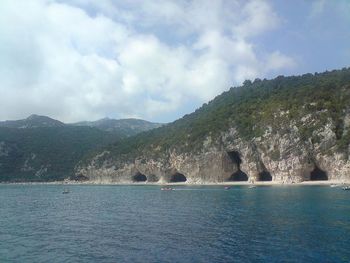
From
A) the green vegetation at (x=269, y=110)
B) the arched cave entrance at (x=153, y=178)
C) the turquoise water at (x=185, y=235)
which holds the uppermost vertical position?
the green vegetation at (x=269, y=110)

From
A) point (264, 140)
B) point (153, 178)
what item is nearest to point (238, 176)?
point (264, 140)

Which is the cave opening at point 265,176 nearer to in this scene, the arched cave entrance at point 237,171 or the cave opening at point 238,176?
the arched cave entrance at point 237,171

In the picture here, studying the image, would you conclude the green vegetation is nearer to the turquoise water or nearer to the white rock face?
the white rock face

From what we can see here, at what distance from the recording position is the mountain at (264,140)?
115 meters

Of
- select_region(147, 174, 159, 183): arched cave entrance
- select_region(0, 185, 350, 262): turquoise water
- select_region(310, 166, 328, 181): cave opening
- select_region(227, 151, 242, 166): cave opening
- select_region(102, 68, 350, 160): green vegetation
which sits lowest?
select_region(0, 185, 350, 262): turquoise water

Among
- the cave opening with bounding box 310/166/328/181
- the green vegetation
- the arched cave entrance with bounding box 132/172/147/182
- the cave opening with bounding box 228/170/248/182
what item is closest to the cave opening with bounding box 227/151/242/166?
the cave opening with bounding box 228/170/248/182

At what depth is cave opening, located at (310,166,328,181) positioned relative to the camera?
11824 centimetres

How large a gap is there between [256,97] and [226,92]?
Result: 40.0 meters

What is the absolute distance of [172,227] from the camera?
4103 centimetres

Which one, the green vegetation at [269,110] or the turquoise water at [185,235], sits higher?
the green vegetation at [269,110]

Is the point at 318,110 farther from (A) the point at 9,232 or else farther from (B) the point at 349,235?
(A) the point at 9,232

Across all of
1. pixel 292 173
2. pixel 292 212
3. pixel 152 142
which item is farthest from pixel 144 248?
pixel 152 142

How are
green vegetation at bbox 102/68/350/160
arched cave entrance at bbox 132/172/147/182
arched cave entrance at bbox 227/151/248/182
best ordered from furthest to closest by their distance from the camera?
arched cave entrance at bbox 132/172/147/182 < arched cave entrance at bbox 227/151/248/182 < green vegetation at bbox 102/68/350/160

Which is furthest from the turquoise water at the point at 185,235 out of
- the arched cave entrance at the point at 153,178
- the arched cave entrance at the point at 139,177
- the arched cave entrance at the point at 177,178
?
the arched cave entrance at the point at 139,177
